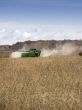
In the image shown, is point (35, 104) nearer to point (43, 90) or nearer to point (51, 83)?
point (43, 90)

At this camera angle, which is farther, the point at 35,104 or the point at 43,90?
the point at 43,90

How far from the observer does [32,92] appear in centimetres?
1153

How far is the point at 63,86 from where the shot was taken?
13.0 metres

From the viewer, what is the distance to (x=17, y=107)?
9328 mm

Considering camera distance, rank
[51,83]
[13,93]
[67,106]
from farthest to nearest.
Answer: [51,83]
[13,93]
[67,106]

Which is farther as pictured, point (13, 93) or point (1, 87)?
point (1, 87)

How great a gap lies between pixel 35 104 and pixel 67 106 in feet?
3.56

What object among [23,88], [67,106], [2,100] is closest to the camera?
[67,106]

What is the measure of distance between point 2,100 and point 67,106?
227cm

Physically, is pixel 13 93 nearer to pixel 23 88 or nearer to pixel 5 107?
pixel 23 88

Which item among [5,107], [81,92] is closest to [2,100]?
[5,107]

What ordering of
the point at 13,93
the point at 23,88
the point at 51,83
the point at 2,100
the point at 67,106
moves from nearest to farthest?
the point at 67,106, the point at 2,100, the point at 13,93, the point at 23,88, the point at 51,83

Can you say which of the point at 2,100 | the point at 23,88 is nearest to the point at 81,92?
the point at 23,88

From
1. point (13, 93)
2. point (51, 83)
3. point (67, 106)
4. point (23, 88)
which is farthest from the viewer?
point (51, 83)
